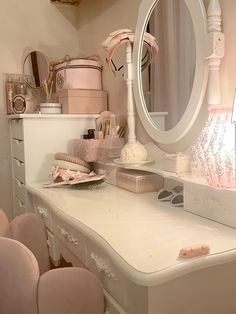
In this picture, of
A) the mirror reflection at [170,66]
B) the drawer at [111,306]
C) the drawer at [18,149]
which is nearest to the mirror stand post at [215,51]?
the mirror reflection at [170,66]

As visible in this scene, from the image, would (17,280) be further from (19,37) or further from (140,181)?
(19,37)

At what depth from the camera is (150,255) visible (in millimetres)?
759

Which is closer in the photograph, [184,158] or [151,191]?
[184,158]

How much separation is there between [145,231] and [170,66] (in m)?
0.79

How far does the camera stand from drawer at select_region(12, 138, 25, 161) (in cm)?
187

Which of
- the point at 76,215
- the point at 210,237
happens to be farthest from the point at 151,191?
the point at 210,237

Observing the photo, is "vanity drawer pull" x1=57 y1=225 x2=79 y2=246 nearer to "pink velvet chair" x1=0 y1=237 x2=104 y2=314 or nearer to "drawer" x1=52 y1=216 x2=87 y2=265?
"drawer" x1=52 y1=216 x2=87 y2=265

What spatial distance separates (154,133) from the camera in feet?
4.95

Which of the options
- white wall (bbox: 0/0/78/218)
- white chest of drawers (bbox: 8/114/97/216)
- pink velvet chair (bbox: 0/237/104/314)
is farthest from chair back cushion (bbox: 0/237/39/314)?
white wall (bbox: 0/0/78/218)

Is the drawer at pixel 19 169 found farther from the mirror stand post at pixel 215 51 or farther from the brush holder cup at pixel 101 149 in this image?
the mirror stand post at pixel 215 51

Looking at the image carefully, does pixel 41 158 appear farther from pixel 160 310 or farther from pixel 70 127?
pixel 160 310

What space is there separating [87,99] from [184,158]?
935mm

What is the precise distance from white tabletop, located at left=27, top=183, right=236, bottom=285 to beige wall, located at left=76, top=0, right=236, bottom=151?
37cm

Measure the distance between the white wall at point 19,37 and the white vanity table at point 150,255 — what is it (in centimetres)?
118
